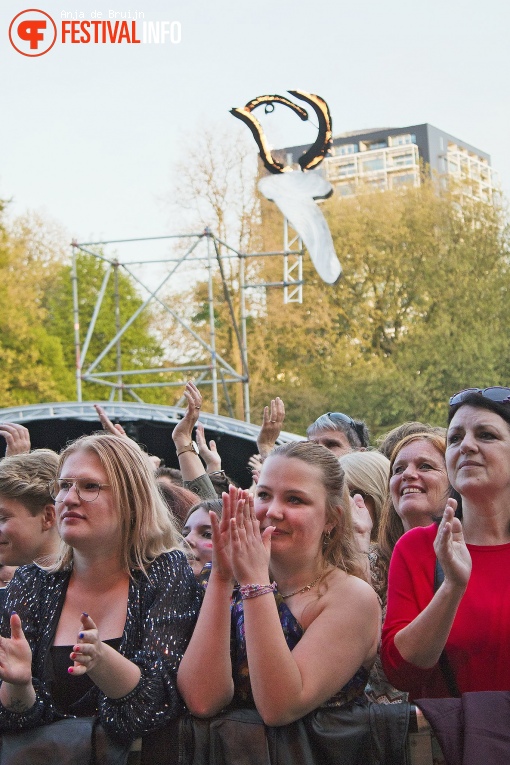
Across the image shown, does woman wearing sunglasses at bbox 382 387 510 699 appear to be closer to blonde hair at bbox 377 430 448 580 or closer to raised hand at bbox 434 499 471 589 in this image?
raised hand at bbox 434 499 471 589

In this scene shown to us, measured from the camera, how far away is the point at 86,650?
2.05 m

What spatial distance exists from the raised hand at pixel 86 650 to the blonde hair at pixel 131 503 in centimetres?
44

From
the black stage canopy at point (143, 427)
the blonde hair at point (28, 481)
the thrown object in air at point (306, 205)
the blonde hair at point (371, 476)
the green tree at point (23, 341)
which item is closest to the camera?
the blonde hair at point (28, 481)

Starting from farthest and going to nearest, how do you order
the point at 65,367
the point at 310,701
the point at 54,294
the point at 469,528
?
the point at 54,294 < the point at 65,367 < the point at 469,528 < the point at 310,701

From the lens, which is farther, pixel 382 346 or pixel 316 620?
pixel 382 346

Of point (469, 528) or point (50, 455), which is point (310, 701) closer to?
point (469, 528)

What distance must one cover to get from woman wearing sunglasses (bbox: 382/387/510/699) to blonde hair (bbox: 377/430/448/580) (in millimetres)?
725

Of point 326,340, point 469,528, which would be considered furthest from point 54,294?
point 469,528

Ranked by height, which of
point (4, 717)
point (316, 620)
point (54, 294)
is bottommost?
point (4, 717)

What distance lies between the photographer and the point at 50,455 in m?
3.48

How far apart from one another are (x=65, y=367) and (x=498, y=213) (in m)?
14.2

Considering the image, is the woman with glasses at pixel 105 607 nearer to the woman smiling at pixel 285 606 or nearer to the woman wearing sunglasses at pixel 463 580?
the woman smiling at pixel 285 606

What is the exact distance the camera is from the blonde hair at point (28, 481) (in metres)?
3.26

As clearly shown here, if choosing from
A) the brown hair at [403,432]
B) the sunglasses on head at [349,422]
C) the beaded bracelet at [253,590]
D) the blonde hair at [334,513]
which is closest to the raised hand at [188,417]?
the sunglasses on head at [349,422]
